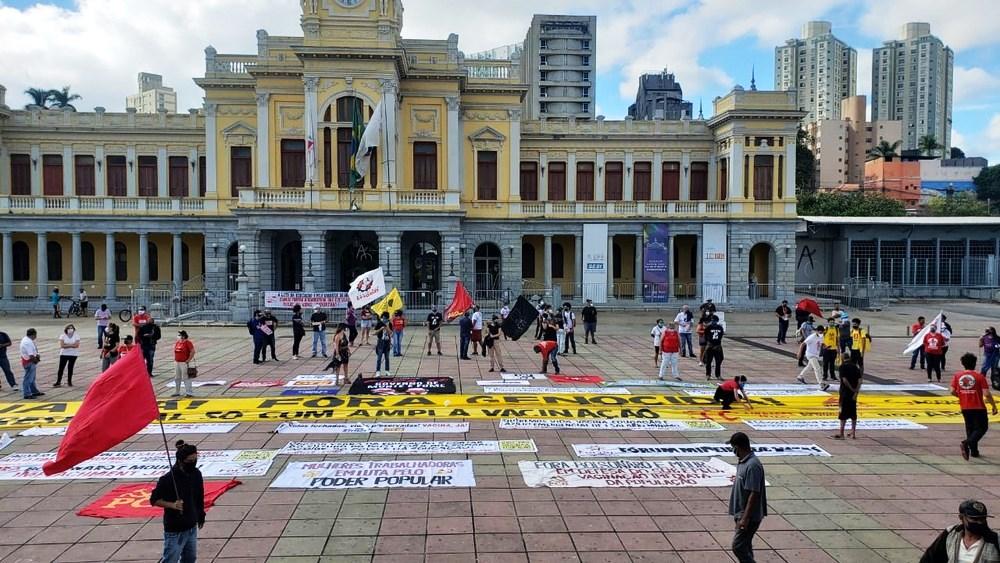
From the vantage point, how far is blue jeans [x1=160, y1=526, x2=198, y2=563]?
6004mm

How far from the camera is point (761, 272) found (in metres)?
44.6

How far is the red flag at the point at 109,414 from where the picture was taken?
6184mm

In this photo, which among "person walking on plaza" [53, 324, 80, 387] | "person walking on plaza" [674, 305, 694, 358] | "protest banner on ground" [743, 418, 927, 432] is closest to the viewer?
"protest banner on ground" [743, 418, 927, 432]

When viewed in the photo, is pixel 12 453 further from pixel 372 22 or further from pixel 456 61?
pixel 456 61

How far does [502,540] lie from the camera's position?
7496 millimetres

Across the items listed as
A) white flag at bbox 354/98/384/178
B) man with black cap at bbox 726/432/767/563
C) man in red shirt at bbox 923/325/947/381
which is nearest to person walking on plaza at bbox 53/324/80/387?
man with black cap at bbox 726/432/767/563

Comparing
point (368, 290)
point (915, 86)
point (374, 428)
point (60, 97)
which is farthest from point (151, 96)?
point (915, 86)

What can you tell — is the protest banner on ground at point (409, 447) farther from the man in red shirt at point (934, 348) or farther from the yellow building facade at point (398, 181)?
the yellow building facade at point (398, 181)

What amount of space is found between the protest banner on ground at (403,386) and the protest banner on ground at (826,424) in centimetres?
664

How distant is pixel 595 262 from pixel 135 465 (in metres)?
32.4

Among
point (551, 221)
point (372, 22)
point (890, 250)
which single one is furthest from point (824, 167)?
point (372, 22)

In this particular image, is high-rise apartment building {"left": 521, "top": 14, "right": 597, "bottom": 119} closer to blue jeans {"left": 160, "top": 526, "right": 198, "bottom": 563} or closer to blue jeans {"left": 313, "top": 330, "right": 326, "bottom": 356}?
blue jeans {"left": 313, "top": 330, "right": 326, "bottom": 356}

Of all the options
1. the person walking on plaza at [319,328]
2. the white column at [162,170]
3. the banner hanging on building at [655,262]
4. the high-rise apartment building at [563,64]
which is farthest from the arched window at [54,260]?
the high-rise apartment building at [563,64]

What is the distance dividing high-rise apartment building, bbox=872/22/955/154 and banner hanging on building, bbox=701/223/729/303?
15663 centimetres
